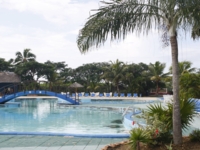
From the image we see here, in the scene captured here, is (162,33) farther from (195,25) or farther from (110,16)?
(110,16)

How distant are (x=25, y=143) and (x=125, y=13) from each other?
3666 millimetres

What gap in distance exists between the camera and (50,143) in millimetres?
5785

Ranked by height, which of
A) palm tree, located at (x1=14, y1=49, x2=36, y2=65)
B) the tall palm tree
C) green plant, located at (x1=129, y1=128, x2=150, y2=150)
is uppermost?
palm tree, located at (x1=14, y1=49, x2=36, y2=65)

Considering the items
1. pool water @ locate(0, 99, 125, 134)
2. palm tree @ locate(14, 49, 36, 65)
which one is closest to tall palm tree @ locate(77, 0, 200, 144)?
pool water @ locate(0, 99, 125, 134)

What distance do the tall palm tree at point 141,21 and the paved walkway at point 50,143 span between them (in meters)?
1.98

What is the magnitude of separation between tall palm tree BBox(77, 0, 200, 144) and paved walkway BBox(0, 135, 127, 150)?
6.48 ft

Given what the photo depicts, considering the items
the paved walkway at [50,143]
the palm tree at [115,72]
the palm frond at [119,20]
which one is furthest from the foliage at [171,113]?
the palm tree at [115,72]

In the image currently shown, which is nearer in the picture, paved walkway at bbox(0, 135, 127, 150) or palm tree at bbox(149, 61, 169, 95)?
paved walkway at bbox(0, 135, 127, 150)

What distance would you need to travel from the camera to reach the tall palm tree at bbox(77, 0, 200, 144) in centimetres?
428

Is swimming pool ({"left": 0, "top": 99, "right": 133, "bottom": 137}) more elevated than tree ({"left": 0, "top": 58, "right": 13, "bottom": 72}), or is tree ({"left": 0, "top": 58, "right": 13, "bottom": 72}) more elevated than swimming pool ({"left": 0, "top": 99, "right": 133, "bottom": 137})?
tree ({"left": 0, "top": 58, "right": 13, "bottom": 72})

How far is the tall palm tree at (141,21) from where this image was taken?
4.28m

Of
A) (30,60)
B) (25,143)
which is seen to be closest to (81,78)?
(30,60)

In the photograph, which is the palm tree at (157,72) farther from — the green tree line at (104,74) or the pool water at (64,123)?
the pool water at (64,123)

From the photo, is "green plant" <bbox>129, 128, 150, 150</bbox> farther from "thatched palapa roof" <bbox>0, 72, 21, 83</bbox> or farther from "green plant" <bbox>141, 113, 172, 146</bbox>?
"thatched palapa roof" <bbox>0, 72, 21, 83</bbox>
